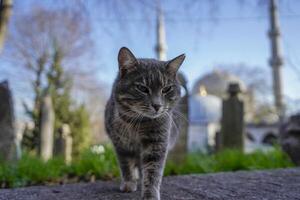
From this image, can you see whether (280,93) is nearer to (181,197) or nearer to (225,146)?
(225,146)

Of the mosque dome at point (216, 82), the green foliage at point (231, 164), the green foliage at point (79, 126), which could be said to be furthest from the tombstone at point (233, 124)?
the mosque dome at point (216, 82)

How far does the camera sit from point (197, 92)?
30406 millimetres

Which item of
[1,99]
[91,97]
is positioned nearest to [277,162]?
[1,99]

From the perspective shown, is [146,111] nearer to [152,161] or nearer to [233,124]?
[152,161]

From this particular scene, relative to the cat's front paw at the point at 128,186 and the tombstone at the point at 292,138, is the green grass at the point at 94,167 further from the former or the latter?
the cat's front paw at the point at 128,186

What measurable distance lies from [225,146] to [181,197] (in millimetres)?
4463

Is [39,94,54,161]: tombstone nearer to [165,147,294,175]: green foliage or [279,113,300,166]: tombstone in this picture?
[165,147,294,175]: green foliage

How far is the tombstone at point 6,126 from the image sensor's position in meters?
4.41

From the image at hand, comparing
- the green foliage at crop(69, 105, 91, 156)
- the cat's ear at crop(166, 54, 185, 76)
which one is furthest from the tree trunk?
the green foliage at crop(69, 105, 91, 156)

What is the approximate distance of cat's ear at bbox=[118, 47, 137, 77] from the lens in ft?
7.70

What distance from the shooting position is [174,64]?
2484 mm

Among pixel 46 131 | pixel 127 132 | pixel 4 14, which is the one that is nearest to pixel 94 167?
pixel 127 132

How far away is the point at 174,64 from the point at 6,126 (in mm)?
3059

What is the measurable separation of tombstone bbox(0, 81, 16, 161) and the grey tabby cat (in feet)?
8.25
